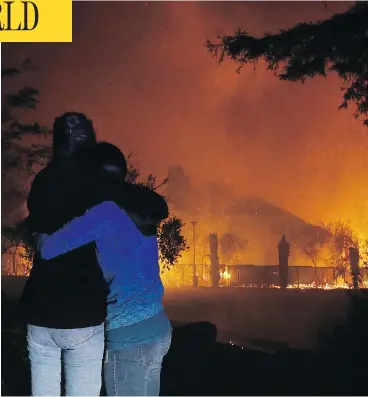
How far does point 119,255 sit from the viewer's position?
2111 millimetres

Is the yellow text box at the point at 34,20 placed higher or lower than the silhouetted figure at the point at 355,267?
higher

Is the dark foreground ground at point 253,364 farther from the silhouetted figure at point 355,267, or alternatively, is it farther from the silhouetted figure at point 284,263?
the silhouetted figure at point 284,263

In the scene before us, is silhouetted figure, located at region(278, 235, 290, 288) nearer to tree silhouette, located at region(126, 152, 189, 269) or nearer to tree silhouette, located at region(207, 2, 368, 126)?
tree silhouette, located at region(126, 152, 189, 269)

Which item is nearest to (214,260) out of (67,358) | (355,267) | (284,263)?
(284,263)

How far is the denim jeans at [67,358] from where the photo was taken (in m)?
2.17

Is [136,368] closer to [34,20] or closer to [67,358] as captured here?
[67,358]

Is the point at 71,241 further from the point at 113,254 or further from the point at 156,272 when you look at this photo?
the point at 156,272

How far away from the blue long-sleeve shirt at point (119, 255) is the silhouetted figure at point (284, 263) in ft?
87.8

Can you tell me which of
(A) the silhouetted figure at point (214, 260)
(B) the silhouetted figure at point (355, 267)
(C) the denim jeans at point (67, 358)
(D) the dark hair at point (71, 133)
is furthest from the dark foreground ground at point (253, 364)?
(A) the silhouetted figure at point (214, 260)

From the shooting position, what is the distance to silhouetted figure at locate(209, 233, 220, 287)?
2542 centimetres

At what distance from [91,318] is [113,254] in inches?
10.1

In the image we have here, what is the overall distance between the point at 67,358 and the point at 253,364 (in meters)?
10.9

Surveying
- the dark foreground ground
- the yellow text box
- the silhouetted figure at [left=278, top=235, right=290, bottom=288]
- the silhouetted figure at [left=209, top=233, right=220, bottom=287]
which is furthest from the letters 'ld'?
the silhouetted figure at [left=278, top=235, right=290, bottom=288]

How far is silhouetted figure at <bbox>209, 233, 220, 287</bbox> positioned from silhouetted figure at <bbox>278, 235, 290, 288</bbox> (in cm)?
362
